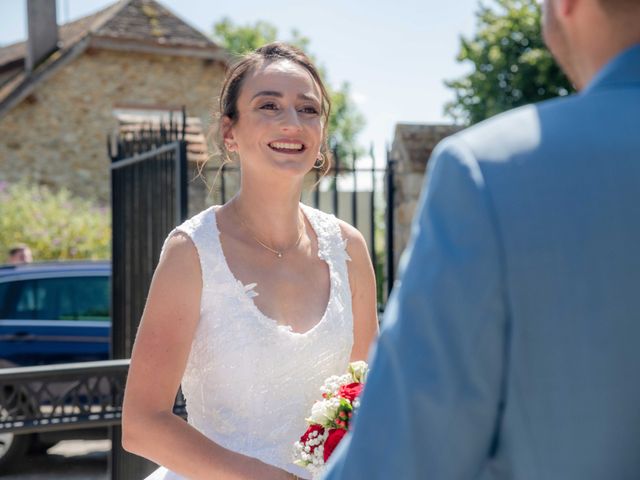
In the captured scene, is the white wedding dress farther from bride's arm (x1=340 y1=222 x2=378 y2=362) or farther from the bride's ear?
the bride's ear

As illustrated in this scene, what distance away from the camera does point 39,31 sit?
73.0 feet

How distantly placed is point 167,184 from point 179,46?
58.4 feet

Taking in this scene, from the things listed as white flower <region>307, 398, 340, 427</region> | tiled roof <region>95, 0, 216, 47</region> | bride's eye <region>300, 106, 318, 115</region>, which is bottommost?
white flower <region>307, 398, 340, 427</region>

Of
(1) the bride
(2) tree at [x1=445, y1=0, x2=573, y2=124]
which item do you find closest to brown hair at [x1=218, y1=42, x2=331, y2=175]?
(1) the bride

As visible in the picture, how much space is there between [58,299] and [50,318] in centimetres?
20

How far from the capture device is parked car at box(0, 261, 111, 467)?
856 cm

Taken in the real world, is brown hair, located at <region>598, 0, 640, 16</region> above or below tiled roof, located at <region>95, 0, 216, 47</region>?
below

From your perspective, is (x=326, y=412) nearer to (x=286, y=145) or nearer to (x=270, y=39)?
(x=286, y=145)

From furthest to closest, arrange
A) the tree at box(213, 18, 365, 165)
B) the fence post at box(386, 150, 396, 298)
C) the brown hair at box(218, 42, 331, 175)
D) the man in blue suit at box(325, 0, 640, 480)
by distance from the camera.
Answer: the tree at box(213, 18, 365, 165), the fence post at box(386, 150, 396, 298), the brown hair at box(218, 42, 331, 175), the man in blue suit at box(325, 0, 640, 480)

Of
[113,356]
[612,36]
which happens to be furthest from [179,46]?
[612,36]

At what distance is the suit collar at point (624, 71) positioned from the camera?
1.01 meters

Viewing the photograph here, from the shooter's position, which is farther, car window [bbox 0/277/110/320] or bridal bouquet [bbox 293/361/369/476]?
car window [bbox 0/277/110/320]

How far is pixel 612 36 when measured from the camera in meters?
1.02

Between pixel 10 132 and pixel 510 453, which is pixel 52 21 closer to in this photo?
pixel 10 132
